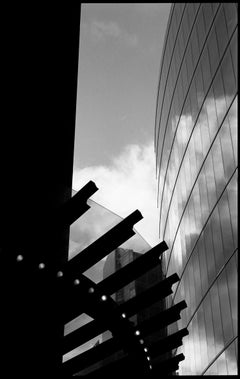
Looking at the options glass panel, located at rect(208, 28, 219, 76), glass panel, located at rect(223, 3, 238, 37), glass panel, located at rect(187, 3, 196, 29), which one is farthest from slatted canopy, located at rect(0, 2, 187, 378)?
glass panel, located at rect(187, 3, 196, 29)

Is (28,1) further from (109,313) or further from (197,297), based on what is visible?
(197,297)

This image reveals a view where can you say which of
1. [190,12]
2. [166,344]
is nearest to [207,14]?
[190,12]

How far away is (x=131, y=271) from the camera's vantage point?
761 cm

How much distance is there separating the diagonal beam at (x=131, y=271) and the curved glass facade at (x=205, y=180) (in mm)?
12135

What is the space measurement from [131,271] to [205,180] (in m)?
17.2

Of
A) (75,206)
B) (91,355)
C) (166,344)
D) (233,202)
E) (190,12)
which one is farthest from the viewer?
(190,12)

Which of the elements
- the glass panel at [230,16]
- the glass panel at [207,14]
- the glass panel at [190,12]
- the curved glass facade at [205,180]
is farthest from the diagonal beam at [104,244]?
the glass panel at [190,12]

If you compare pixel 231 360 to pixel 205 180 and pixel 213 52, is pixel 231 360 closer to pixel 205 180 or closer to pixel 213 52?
pixel 205 180

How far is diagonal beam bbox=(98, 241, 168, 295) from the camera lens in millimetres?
7605

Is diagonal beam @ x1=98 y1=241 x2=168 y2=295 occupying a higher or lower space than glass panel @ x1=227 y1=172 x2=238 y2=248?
lower

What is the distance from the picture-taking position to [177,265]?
103ft

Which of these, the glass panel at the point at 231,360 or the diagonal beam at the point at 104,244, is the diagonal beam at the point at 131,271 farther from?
the glass panel at the point at 231,360

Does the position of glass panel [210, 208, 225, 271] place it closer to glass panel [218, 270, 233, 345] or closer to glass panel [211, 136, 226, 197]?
glass panel [218, 270, 233, 345]

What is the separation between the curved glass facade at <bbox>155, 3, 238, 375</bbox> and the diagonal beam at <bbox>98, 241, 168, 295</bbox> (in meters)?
12.1
